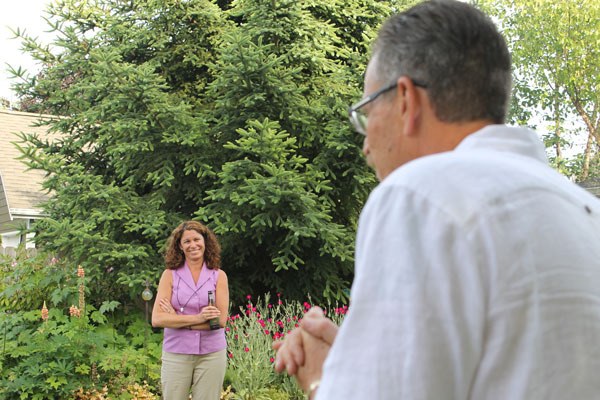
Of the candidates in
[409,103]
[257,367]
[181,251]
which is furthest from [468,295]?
[257,367]

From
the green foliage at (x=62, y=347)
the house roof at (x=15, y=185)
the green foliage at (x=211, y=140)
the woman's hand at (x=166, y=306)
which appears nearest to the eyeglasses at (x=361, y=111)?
the woman's hand at (x=166, y=306)

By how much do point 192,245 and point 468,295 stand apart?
578 centimetres

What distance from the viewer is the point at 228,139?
1059 cm

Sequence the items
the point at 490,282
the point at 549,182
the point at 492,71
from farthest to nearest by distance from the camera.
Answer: the point at 492,71 < the point at 549,182 < the point at 490,282

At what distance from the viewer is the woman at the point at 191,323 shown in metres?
6.20

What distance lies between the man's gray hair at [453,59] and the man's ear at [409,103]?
14mm

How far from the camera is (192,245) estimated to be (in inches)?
257

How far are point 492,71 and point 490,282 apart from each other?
1.37 ft

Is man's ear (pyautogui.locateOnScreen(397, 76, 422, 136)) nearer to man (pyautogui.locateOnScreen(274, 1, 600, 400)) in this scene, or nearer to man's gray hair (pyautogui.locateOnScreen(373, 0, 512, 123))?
man's gray hair (pyautogui.locateOnScreen(373, 0, 512, 123))

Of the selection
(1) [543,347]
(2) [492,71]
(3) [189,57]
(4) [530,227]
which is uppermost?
(3) [189,57]

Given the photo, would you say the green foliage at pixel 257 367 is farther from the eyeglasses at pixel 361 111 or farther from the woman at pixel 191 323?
the eyeglasses at pixel 361 111

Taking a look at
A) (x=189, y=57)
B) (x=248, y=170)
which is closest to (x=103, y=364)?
(x=248, y=170)

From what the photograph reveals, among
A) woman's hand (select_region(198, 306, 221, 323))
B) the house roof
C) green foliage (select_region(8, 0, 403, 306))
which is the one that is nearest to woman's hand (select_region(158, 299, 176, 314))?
woman's hand (select_region(198, 306, 221, 323))

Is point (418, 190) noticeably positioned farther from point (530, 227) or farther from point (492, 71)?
point (492, 71)
